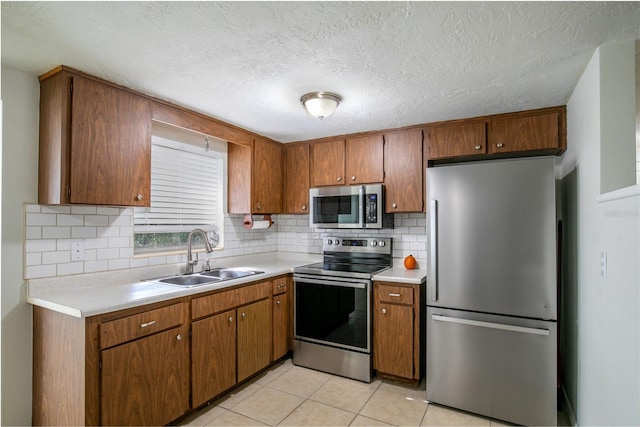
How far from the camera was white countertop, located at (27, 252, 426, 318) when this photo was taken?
189cm

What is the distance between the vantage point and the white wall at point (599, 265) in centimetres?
142

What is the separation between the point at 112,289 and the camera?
7.48ft

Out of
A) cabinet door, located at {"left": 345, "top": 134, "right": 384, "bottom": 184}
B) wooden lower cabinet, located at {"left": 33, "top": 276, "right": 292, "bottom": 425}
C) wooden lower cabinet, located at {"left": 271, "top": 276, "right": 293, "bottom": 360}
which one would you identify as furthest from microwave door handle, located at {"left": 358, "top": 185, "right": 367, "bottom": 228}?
wooden lower cabinet, located at {"left": 33, "top": 276, "right": 292, "bottom": 425}

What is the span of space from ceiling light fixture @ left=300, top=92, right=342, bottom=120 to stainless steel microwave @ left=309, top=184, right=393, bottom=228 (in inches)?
41.3

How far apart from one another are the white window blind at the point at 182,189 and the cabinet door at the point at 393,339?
177 cm

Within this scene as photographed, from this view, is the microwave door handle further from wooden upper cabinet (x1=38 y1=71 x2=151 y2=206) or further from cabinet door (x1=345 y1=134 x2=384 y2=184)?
wooden upper cabinet (x1=38 y1=71 x2=151 y2=206)

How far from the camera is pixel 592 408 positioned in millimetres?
1881

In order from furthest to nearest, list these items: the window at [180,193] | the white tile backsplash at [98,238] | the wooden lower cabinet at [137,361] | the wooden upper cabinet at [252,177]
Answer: the wooden upper cabinet at [252,177] < the window at [180,193] < the white tile backsplash at [98,238] < the wooden lower cabinet at [137,361]

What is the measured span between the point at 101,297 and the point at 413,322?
7.07 feet

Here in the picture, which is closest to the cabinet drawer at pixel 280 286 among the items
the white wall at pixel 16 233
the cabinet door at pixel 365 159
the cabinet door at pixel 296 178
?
the cabinet door at pixel 296 178

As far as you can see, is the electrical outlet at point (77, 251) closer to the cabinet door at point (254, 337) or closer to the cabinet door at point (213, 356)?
the cabinet door at point (213, 356)

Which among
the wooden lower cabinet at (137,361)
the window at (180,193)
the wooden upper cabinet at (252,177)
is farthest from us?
the wooden upper cabinet at (252,177)

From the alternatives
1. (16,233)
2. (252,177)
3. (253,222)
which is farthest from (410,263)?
(16,233)

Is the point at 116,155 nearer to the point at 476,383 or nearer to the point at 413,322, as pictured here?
the point at 413,322
